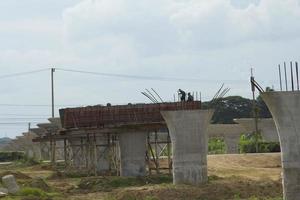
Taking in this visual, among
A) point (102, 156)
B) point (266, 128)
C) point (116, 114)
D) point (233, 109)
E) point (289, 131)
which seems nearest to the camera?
point (289, 131)

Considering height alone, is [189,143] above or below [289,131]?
below

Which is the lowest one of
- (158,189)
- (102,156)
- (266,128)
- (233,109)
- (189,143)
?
(158,189)

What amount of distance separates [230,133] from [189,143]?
112ft

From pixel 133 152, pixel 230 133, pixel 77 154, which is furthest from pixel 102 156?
pixel 230 133

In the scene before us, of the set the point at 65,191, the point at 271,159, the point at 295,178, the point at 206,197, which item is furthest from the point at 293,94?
the point at 271,159

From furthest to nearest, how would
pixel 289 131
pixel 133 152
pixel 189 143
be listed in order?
pixel 133 152 < pixel 189 143 < pixel 289 131

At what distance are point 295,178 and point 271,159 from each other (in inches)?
1122

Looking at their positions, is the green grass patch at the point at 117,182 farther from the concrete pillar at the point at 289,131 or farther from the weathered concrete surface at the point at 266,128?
the weathered concrete surface at the point at 266,128

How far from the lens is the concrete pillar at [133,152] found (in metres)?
39.3

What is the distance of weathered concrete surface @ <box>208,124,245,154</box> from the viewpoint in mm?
64750

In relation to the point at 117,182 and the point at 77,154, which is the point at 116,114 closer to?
the point at 117,182

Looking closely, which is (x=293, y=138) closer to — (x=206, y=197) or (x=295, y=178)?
(x=295, y=178)

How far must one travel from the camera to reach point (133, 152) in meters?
39.3

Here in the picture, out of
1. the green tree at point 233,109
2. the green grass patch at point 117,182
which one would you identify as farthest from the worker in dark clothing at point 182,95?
the green tree at point 233,109
